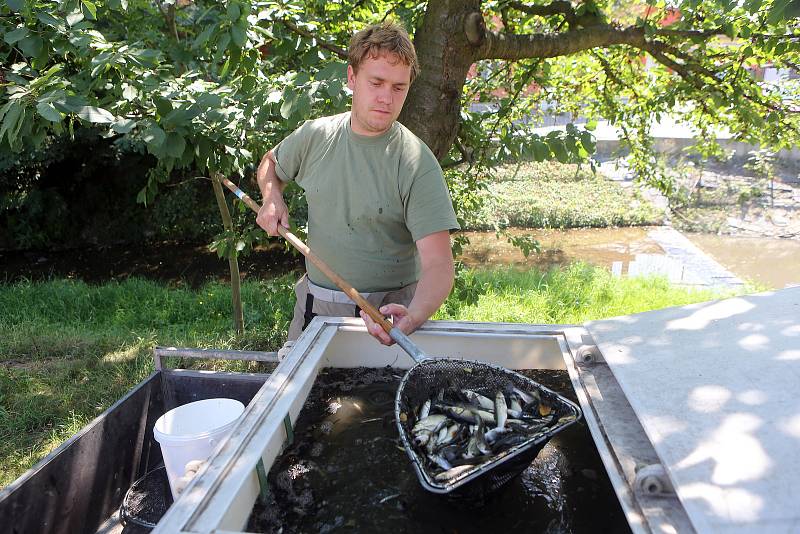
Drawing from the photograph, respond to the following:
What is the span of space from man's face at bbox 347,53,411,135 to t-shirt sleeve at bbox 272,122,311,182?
371 millimetres

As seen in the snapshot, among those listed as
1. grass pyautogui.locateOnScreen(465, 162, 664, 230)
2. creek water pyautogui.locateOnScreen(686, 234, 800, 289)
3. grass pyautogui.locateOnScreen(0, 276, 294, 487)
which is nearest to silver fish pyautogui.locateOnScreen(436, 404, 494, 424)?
grass pyautogui.locateOnScreen(0, 276, 294, 487)

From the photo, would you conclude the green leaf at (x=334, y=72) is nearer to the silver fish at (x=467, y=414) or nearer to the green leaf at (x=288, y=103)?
the green leaf at (x=288, y=103)

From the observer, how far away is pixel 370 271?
2.59m

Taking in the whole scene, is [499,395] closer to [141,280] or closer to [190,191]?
[141,280]

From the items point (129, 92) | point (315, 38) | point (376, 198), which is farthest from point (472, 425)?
point (315, 38)

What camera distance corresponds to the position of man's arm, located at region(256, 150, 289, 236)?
2785 millimetres

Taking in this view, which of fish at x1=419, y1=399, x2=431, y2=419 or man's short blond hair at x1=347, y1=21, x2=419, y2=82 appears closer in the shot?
fish at x1=419, y1=399, x2=431, y2=419

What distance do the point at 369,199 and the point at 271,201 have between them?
629 millimetres

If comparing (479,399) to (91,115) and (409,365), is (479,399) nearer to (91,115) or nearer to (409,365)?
(409,365)

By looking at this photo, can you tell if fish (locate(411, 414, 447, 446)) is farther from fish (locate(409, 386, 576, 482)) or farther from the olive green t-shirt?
the olive green t-shirt

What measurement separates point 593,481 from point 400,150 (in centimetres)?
139

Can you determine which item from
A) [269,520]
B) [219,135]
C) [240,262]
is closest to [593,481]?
[269,520]

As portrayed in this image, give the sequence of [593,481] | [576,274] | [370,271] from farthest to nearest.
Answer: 1. [576,274]
2. [370,271]
3. [593,481]

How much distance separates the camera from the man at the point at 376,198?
231 cm
